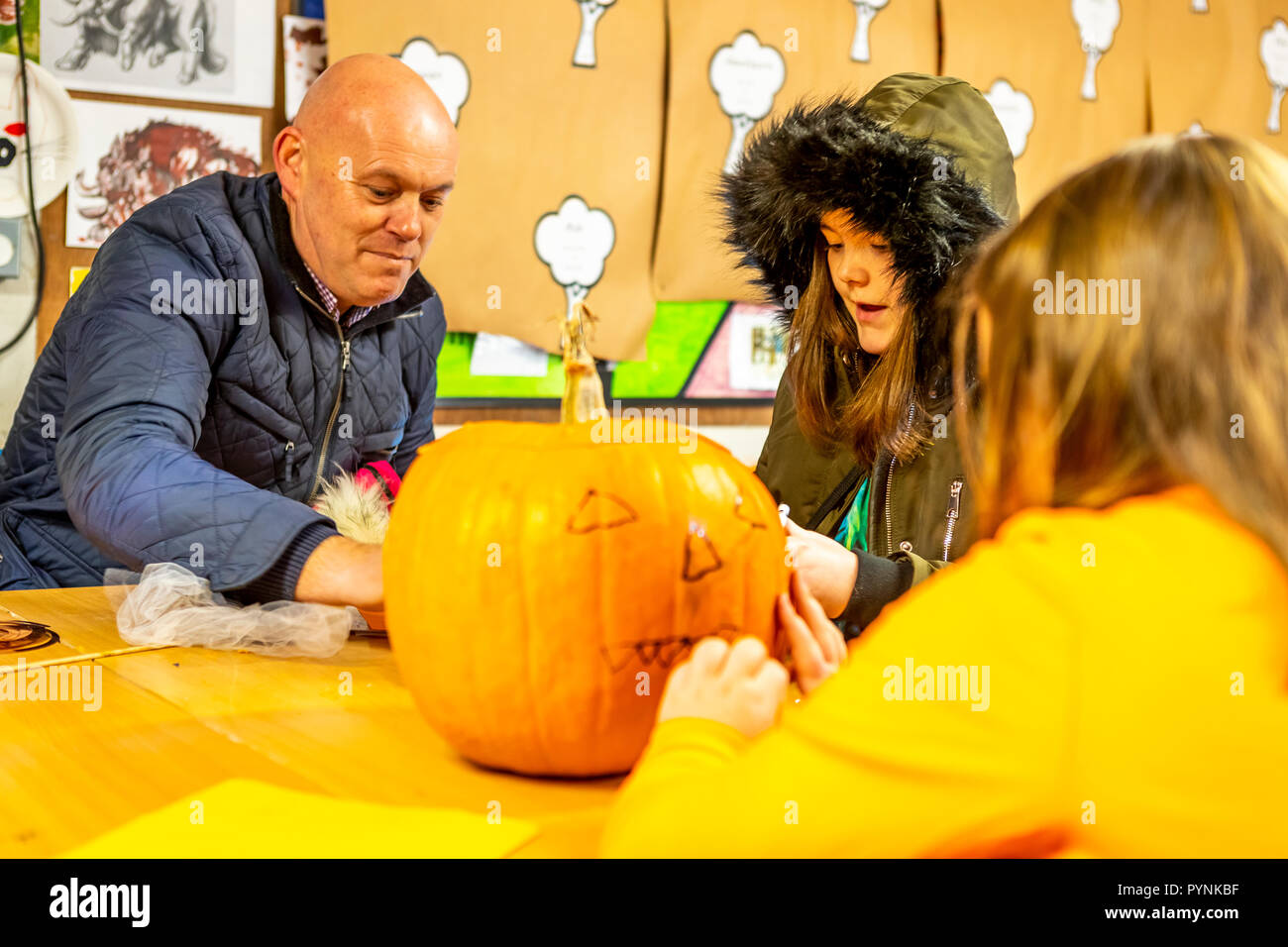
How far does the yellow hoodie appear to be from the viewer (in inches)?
18.5

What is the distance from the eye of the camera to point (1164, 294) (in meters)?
0.53

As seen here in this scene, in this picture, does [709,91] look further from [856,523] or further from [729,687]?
[729,687]

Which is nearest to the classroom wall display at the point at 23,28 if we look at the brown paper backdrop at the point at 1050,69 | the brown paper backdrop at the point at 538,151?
the brown paper backdrop at the point at 538,151

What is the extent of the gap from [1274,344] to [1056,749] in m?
0.22

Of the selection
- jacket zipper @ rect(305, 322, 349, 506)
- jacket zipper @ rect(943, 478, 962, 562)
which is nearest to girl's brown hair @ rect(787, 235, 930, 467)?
jacket zipper @ rect(943, 478, 962, 562)

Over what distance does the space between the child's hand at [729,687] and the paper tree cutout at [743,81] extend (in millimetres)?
2234

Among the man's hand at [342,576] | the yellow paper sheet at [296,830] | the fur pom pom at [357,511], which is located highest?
the fur pom pom at [357,511]

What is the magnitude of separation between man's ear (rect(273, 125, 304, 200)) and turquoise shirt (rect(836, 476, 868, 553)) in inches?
35.5

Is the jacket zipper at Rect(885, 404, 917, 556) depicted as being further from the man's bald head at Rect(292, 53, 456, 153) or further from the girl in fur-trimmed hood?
the man's bald head at Rect(292, 53, 456, 153)

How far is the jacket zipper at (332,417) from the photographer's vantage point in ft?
5.31

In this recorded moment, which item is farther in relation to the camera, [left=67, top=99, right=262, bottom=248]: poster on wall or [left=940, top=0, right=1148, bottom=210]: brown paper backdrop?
[left=940, top=0, right=1148, bottom=210]: brown paper backdrop

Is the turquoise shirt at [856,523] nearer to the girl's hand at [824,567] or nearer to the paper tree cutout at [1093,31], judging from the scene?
the girl's hand at [824,567]
